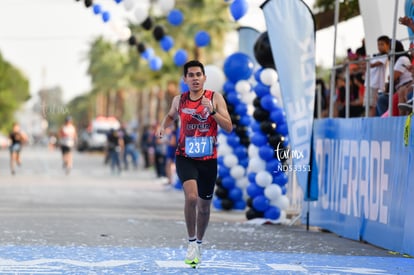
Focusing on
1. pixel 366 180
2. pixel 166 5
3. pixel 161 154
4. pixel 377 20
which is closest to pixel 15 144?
pixel 161 154

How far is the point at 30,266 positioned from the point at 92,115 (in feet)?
442

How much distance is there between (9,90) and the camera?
112 m

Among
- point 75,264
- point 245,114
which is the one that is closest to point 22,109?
point 245,114

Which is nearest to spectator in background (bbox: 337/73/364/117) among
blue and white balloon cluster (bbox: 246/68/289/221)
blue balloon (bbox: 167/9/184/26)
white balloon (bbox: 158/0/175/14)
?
blue and white balloon cluster (bbox: 246/68/289/221)

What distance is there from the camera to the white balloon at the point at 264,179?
16703mm

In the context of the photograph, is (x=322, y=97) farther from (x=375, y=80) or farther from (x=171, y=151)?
(x=171, y=151)

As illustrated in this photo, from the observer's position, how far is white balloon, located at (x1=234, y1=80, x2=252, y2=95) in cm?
1934

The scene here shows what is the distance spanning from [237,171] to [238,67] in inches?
73.0

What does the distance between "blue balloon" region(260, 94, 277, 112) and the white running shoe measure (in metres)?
6.76

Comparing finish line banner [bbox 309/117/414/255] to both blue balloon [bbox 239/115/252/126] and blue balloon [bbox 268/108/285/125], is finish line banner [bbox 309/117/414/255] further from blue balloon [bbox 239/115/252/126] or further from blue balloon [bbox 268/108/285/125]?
blue balloon [bbox 239/115/252/126]

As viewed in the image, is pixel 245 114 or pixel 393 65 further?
pixel 245 114

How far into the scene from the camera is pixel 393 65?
42.5 feet

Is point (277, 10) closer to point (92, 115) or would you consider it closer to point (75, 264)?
point (75, 264)

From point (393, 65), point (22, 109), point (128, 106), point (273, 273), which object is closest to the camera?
point (273, 273)
